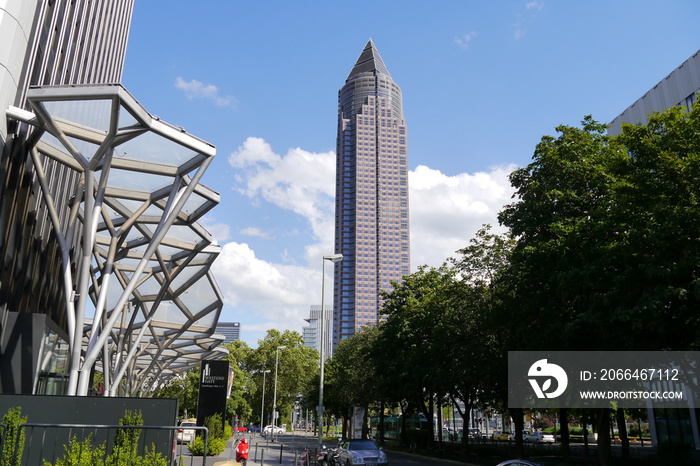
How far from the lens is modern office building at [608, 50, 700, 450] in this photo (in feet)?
113

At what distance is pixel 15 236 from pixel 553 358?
68.4ft

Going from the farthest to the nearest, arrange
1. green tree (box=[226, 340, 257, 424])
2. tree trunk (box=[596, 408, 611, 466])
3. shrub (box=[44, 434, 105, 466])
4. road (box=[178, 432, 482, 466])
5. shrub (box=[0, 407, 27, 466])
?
green tree (box=[226, 340, 257, 424]), road (box=[178, 432, 482, 466]), tree trunk (box=[596, 408, 611, 466]), shrub (box=[0, 407, 27, 466]), shrub (box=[44, 434, 105, 466])

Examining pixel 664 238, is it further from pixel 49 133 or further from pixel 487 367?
pixel 49 133

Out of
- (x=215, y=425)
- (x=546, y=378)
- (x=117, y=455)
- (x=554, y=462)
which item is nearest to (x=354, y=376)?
(x=215, y=425)

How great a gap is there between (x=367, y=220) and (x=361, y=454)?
536ft

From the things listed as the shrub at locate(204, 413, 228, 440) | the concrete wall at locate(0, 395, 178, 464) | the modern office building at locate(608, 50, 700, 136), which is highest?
the modern office building at locate(608, 50, 700, 136)

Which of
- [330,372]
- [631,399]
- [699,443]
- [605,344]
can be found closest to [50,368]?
[605,344]

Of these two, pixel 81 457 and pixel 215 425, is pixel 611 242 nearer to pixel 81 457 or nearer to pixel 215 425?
pixel 81 457

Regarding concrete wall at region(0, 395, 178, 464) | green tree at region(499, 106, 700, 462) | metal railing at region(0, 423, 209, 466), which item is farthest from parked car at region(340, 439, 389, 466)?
metal railing at region(0, 423, 209, 466)

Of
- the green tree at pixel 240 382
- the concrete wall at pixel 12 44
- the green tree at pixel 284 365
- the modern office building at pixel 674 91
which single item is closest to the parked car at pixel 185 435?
the concrete wall at pixel 12 44

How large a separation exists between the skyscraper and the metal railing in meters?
171

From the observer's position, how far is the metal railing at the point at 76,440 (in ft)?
30.4

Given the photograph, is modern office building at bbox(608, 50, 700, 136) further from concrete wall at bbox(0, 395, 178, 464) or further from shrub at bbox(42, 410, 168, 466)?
shrub at bbox(42, 410, 168, 466)

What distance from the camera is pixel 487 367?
28.2 metres
